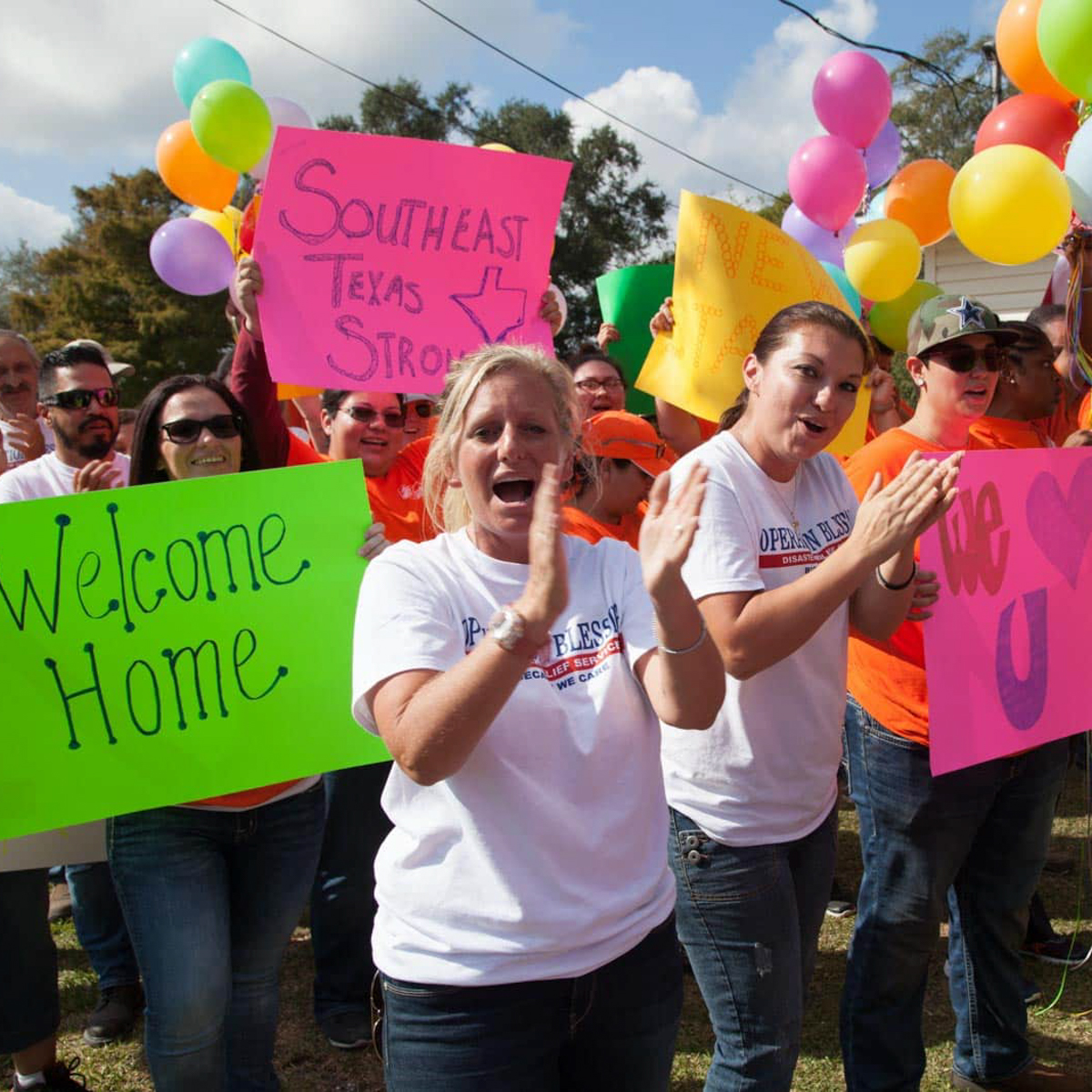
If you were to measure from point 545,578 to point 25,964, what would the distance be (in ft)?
7.35

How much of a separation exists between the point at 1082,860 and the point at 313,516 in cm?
388

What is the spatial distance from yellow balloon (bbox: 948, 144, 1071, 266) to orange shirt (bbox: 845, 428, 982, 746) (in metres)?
1.78

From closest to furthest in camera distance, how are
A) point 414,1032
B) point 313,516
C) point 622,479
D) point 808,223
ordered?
point 414,1032, point 313,516, point 622,479, point 808,223

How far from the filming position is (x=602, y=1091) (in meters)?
1.67

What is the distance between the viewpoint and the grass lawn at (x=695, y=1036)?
3.08m

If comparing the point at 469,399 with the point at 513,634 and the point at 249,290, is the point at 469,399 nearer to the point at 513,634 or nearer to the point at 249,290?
the point at 513,634

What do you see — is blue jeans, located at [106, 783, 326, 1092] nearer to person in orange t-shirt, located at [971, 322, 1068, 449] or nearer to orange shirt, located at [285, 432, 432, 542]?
orange shirt, located at [285, 432, 432, 542]

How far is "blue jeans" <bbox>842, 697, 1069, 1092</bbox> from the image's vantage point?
98.5 inches

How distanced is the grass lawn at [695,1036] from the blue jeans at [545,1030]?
5.00ft

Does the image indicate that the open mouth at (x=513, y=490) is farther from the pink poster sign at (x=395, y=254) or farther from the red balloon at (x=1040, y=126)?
the red balloon at (x=1040, y=126)

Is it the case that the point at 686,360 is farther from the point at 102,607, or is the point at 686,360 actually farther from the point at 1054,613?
the point at 102,607

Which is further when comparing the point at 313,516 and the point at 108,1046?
the point at 108,1046

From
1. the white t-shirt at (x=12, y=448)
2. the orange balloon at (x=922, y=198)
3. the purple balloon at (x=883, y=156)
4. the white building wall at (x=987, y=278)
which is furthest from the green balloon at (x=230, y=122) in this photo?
the white building wall at (x=987, y=278)

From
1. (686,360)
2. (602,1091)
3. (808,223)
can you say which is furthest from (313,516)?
(808,223)
